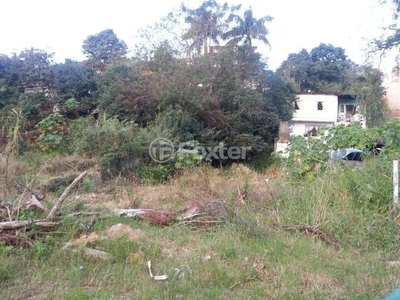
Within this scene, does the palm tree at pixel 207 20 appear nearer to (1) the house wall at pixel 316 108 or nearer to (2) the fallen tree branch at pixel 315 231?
(1) the house wall at pixel 316 108

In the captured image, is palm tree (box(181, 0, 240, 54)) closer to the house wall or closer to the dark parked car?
the house wall

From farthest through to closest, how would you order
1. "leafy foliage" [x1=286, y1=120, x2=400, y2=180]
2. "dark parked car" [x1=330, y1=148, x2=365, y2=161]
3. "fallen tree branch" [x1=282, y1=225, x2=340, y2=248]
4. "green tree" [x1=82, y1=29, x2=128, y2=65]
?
"green tree" [x1=82, y1=29, x2=128, y2=65], "dark parked car" [x1=330, y1=148, x2=365, y2=161], "leafy foliage" [x1=286, y1=120, x2=400, y2=180], "fallen tree branch" [x1=282, y1=225, x2=340, y2=248]

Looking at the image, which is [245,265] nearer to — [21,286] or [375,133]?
[21,286]

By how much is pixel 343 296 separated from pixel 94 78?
614 inches

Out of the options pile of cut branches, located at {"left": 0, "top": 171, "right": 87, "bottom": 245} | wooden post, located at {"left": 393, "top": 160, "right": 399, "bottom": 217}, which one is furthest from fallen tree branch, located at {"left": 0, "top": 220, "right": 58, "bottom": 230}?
wooden post, located at {"left": 393, "top": 160, "right": 399, "bottom": 217}

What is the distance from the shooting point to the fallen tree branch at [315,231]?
Answer: 3972 millimetres

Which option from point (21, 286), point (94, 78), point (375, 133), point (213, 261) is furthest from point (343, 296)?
point (94, 78)

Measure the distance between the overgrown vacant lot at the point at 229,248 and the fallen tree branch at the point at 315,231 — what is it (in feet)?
0.04

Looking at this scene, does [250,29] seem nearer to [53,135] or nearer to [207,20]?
[207,20]

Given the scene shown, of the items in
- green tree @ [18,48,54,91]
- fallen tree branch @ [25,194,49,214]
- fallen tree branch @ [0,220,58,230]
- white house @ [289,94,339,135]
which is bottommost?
fallen tree branch @ [0,220,58,230]

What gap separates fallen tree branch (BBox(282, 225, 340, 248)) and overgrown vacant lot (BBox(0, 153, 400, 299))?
0.01 meters

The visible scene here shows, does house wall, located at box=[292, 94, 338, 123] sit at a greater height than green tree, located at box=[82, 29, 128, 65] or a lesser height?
lesser

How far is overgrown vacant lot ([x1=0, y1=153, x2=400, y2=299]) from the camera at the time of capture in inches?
112

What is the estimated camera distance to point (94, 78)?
16375 mm
